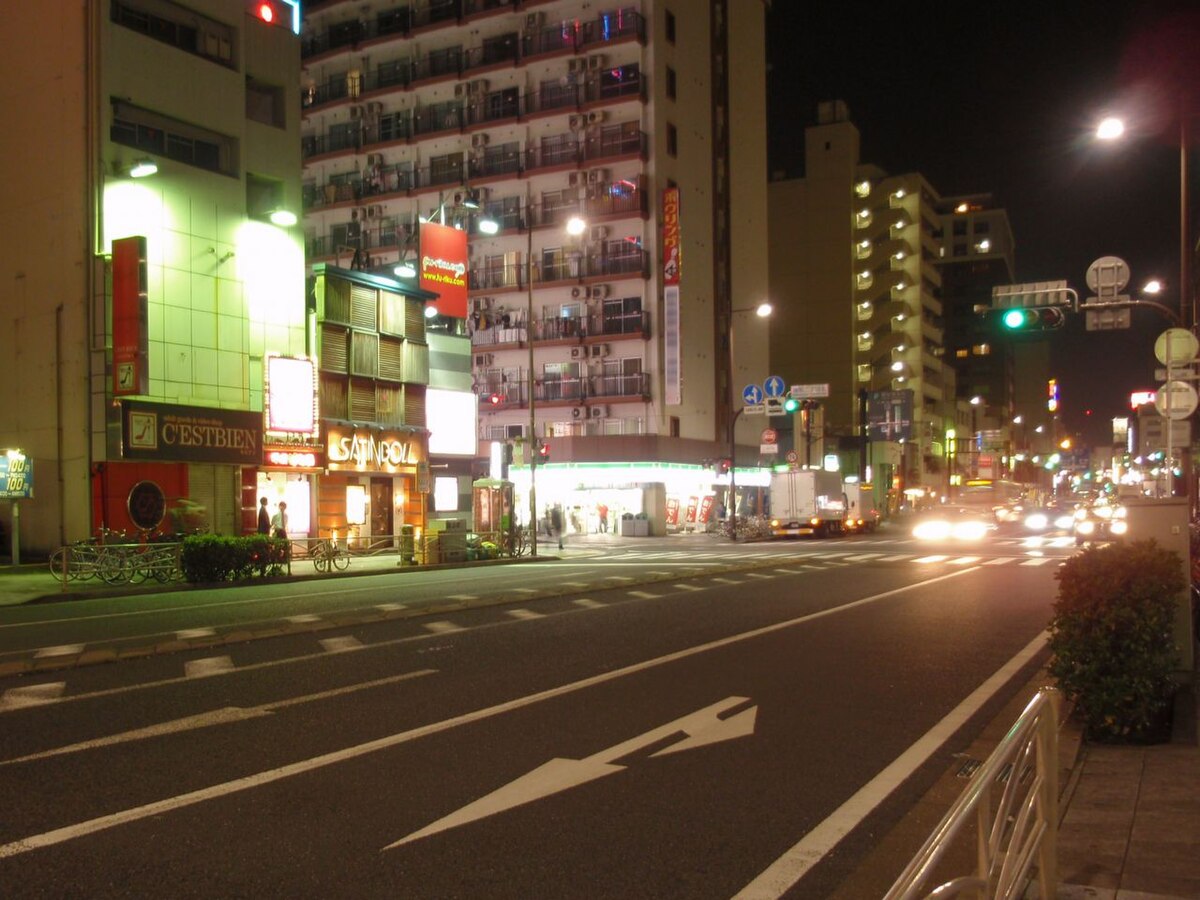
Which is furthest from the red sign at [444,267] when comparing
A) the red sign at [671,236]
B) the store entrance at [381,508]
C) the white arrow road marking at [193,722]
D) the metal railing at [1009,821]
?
the metal railing at [1009,821]

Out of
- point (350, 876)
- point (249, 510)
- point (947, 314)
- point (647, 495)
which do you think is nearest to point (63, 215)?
point (249, 510)

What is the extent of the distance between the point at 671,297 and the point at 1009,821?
49.0 metres

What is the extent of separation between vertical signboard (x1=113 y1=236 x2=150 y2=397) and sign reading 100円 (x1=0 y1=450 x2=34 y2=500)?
127 inches

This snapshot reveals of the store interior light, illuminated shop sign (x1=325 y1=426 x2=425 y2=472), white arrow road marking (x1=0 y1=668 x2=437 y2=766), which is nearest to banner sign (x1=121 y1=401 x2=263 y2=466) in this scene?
illuminated shop sign (x1=325 y1=426 x2=425 y2=472)

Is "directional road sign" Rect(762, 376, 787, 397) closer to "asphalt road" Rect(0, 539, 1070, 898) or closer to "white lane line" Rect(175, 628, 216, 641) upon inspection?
"asphalt road" Rect(0, 539, 1070, 898)

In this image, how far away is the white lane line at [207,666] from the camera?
10664 millimetres

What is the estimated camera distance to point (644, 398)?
52.9 metres

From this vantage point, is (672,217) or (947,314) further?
(947,314)

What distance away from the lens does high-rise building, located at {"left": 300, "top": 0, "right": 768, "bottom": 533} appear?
53.3m

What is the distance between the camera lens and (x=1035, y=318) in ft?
62.8

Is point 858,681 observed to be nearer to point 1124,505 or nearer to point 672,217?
point 1124,505

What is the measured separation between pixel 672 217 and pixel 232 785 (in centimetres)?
4756

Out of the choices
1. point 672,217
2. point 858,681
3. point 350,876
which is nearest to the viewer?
point 350,876

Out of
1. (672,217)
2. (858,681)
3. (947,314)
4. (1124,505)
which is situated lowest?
(858,681)
